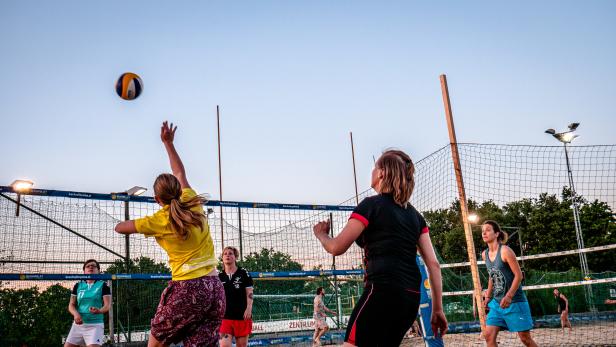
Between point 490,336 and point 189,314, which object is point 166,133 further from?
point 490,336

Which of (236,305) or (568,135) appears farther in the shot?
(568,135)

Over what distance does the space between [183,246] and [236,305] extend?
12.9 ft

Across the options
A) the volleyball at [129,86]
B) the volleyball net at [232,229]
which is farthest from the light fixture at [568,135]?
the volleyball at [129,86]

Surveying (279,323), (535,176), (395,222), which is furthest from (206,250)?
(279,323)

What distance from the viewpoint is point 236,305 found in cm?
754

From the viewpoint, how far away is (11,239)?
8742 mm

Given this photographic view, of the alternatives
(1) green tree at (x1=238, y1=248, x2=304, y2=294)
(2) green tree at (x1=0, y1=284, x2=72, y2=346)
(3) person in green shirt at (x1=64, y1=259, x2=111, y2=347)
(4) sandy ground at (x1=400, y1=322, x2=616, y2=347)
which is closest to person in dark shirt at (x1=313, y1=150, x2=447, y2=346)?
(3) person in green shirt at (x1=64, y1=259, x2=111, y2=347)

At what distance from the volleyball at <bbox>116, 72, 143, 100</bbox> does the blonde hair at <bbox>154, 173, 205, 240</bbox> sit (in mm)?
4113

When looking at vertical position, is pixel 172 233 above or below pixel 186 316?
above

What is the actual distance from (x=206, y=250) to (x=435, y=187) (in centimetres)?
674

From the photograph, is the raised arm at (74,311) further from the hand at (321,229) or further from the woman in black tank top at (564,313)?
the woman in black tank top at (564,313)

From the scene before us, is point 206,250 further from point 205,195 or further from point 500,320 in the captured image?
point 500,320

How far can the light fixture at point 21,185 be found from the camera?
8172 mm

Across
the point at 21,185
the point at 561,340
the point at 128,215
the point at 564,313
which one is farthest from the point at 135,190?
the point at 564,313
